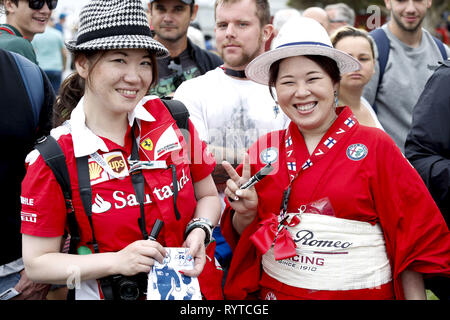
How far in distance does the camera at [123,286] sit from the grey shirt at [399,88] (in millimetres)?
2909

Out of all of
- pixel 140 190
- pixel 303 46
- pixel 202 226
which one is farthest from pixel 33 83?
pixel 303 46

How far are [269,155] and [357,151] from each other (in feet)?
1.43

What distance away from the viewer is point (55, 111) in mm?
2322

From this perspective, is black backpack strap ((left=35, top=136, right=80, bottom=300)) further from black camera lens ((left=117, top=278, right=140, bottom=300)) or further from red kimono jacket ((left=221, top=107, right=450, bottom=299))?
red kimono jacket ((left=221, top=107, right=450, bottom=299))

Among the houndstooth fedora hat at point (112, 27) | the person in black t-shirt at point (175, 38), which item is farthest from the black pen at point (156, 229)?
the person in black t-shirt at point (175, 38)

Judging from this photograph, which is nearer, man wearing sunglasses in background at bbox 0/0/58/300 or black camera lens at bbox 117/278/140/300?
black camera lens at bbox 117/278/140/300

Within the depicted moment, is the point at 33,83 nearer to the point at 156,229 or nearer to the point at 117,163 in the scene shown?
the point at 117,163

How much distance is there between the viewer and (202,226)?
225 centimetres

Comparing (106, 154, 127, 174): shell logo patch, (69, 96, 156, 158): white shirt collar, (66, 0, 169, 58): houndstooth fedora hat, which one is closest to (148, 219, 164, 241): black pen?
(106, 154, 127, 174): shell logo patch

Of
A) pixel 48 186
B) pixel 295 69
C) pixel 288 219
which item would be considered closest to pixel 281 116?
pixel 295 69

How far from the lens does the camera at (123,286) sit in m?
1.99

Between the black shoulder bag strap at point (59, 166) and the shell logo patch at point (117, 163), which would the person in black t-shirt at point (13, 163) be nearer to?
the black shoulder bag strap at point (59, 166)

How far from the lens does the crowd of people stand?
6.52 feet
